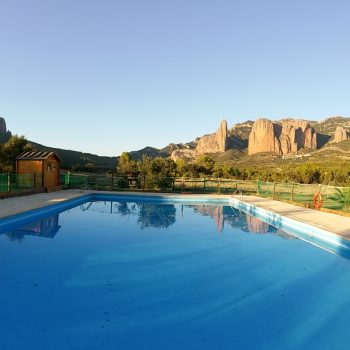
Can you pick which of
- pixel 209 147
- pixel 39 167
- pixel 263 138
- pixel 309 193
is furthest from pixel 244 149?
pixel 39 167

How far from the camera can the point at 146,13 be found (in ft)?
60.4

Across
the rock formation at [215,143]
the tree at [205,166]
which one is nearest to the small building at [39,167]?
the tree at [205,166]

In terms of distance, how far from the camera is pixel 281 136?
114125 mm

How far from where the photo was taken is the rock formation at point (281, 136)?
9794 centimetres

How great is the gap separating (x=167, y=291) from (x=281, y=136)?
117 m

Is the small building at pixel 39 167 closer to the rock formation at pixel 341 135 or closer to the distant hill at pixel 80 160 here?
the distant hill at pixel 80 160

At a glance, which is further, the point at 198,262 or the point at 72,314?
→ the point at 198,262

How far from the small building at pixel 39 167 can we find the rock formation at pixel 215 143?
275 feet

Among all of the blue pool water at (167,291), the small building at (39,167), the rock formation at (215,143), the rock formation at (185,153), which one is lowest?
the blue pool water at (167,291)

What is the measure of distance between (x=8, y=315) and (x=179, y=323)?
241 centimetres

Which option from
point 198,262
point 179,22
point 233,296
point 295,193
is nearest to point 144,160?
point 179,22

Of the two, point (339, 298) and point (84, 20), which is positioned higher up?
point (84, 20)

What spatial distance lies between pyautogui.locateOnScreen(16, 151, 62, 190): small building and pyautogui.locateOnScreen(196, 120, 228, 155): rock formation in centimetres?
8373

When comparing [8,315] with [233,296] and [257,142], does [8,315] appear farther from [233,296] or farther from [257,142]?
[257,142]
